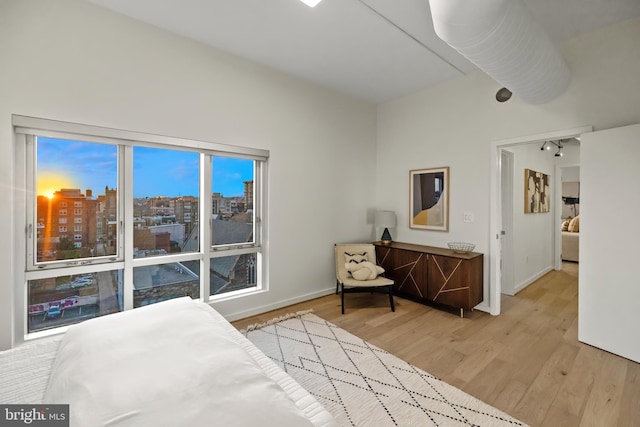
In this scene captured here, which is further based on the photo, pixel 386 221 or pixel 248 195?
pixel 386 221

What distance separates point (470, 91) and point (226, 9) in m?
2.86

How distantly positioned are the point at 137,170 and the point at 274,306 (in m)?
2.09

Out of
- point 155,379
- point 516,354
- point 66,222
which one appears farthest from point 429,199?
point 66,222

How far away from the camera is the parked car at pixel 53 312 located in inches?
91.0

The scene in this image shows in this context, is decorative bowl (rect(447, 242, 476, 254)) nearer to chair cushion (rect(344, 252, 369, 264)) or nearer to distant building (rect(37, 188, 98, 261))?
chair cushion (rect(344, 252, 369, 264))

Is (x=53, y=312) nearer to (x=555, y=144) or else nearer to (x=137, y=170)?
(x=137, y=170)

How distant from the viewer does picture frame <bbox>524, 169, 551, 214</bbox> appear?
4.30m

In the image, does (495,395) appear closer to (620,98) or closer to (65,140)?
(620,98)

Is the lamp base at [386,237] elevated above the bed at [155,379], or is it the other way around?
the lamp base at [386,237]

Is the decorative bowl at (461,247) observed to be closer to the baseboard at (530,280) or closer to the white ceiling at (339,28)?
the baseboard at (530,280)

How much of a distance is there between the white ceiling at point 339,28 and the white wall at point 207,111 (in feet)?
0.73

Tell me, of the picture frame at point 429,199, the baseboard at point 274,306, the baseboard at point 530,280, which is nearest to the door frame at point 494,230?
the picture frame at point 429,199

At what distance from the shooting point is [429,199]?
3906mm

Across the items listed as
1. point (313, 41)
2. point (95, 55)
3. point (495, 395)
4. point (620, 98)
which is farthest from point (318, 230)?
point (620, 98)
